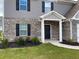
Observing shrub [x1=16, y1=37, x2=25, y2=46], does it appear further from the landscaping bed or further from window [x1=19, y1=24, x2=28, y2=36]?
Answer: window [x1=19, y1=24, x2=28, y2=36]

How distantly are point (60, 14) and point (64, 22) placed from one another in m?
1.29

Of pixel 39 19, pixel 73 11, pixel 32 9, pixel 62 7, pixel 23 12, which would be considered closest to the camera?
pixel 23 12

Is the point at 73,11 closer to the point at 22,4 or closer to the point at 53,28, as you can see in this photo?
the point at 53,28

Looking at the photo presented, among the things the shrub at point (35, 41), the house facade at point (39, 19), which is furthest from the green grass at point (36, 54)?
the house facade at point (39, 19)

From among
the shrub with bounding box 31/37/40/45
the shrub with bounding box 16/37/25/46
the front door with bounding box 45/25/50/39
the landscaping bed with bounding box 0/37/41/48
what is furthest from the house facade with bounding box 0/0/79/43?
the shrub with bounding box 16/37/25/46

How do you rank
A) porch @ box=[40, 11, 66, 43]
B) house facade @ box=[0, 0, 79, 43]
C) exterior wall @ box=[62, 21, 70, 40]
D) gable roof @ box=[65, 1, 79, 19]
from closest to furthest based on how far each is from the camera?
house facade @ box=[0, 0, 79, 43]
porch @ box=[40, 11, 66, 43]
gable roof @ box=[65, 1, 79, 19]
exterior wall @ box=[62, 21, 70, 40]

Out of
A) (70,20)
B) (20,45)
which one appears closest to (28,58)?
(20,45)

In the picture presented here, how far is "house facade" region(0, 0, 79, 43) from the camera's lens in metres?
21.2

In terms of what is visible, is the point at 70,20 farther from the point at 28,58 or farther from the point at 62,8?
the point at 28,58

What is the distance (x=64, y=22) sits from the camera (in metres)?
23.8

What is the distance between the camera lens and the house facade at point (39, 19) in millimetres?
21203

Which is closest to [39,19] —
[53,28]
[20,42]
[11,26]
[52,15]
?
[52,15]

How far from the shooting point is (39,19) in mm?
22312

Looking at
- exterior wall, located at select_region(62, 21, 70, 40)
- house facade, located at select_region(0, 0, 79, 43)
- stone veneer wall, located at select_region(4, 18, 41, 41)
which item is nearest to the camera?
stone veneer wall, located at select_region(4, 18, 41, 41)
